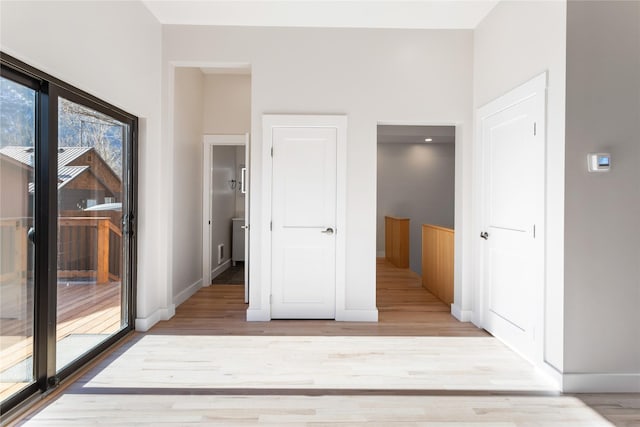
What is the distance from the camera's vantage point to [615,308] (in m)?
2.53

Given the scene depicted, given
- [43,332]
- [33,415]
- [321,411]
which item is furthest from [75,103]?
[321,411]

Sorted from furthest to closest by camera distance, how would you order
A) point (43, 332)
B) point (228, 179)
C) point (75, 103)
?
point (228, 179) < point (75, 103) < point (43, 332)

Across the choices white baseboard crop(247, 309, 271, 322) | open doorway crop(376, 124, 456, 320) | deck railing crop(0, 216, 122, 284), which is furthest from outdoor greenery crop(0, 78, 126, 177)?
open doorway crop(376, 124, 456, 320)

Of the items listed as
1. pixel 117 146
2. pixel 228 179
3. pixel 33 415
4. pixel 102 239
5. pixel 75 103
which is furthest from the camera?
pixel 228 179

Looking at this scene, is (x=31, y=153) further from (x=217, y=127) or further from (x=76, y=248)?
(x=217, y=127)

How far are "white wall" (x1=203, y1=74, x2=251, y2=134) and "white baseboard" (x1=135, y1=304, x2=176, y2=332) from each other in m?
2.55

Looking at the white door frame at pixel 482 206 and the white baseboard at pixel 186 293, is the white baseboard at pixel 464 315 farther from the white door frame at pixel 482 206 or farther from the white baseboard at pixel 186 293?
the white baseboard at pixel 186 293

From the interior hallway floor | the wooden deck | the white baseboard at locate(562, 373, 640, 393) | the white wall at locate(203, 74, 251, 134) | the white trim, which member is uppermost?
the white wall at locate(203, 74, 251, 134)

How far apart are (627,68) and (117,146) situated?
12.7ft

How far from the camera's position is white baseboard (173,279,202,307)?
4413 mm

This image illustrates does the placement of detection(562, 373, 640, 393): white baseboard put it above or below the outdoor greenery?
below

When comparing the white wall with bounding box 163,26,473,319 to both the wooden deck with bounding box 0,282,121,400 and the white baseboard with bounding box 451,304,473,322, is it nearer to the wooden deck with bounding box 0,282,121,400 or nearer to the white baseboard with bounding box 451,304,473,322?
the white baseboard with bounding box 451,304,473,322

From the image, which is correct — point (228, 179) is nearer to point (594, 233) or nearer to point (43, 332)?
point (43, 332)

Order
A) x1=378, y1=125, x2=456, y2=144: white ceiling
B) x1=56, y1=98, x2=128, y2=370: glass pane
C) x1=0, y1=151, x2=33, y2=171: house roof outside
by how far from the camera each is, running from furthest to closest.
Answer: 1. x1=378, y1=125, x2=456, y2=144: white ceiling
2. x1=56, y1=98, x2=128, y2=370: glass pane
3. x1=0, y1=151, x2=33, y2=171: house roof outside
